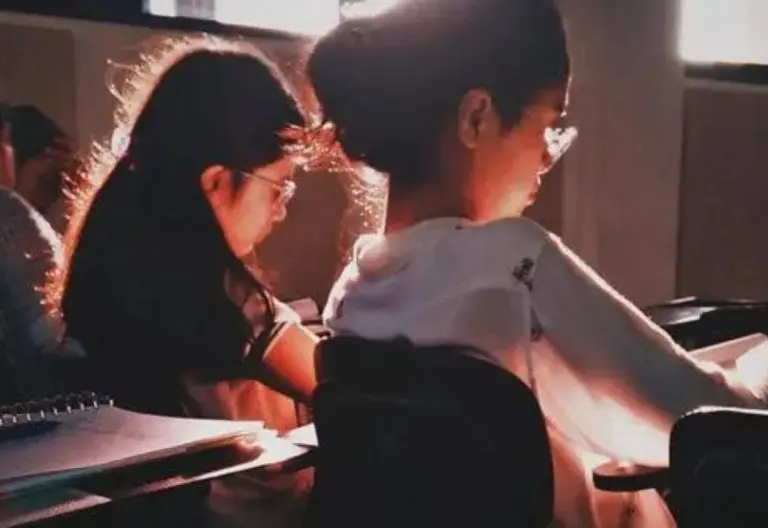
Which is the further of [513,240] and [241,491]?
[241,491]

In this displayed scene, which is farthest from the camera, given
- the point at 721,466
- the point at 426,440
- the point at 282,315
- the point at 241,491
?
the point at 282,315

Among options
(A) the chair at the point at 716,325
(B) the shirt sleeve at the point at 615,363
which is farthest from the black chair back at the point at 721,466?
(A) the chair at the point at 716,325

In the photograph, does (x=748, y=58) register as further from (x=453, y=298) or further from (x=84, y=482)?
(x=84, y=482)

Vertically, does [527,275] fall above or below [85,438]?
above

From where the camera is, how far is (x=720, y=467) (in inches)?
31.9

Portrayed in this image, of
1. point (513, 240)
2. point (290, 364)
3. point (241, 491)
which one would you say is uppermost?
point (513, 240)

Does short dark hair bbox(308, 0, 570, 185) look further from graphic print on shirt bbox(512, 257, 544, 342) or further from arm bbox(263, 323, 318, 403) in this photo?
arm bbox(263, 323, 318, 403)

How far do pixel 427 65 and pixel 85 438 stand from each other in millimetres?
457

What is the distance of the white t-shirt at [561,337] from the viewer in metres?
0.92

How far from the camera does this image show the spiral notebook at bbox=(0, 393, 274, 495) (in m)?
0.87

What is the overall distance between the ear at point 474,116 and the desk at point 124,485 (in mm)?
329

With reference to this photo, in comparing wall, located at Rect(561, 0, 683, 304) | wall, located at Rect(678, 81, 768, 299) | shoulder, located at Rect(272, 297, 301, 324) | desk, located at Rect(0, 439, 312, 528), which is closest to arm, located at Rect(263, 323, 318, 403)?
shoulder, located at Rect(272, 297, 301, 324)

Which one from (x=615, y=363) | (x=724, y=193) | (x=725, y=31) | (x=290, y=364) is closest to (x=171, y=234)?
(x=290, y=364)

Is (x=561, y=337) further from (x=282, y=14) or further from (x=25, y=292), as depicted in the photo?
(x=282, y=14)
